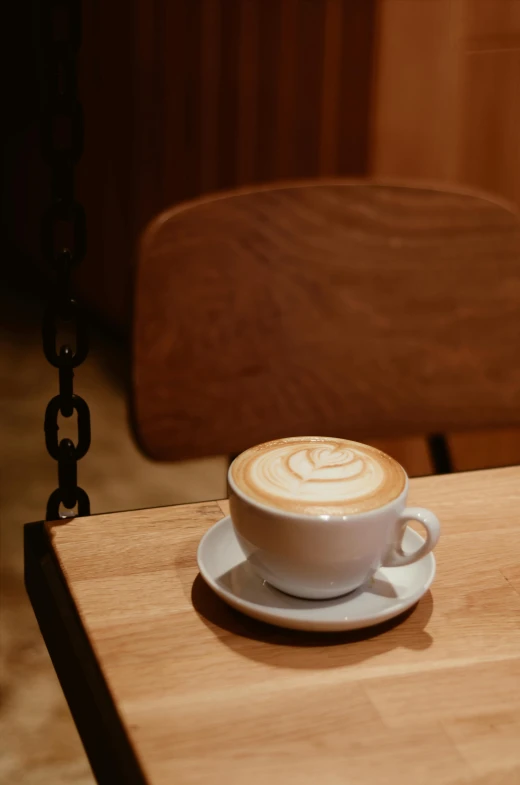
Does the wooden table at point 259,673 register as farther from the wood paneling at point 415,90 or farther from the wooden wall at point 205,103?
the wood paneling at point 415,90

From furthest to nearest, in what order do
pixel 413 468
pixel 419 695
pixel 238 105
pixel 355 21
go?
1. pixel 238 105
2. pixel 413 468
3. pixel 355 21
4. pixel 419 695

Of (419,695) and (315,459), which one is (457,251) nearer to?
(315,459)

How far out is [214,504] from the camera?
64 centimetres

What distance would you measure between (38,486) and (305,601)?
1886mm

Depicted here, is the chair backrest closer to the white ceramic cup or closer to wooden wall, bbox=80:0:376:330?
the white ceramic cup

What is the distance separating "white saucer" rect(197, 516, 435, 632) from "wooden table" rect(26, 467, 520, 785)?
0.4 inches

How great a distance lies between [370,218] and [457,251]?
0.13 m

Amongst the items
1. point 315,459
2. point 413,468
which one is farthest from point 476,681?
point 413,468

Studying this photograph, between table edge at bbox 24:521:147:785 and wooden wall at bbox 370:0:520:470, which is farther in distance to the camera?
wooden wall at bbox 370:0:520:470

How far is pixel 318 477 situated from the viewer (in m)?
0.50

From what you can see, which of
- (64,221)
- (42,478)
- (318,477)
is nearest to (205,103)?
(42,478)

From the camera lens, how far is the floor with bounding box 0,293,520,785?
1455mm

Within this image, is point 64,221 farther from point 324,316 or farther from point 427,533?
point 324,316

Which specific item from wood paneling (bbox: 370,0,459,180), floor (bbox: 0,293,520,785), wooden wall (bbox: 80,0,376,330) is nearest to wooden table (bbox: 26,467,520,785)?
floor (bbox: 0,293,520,785)
